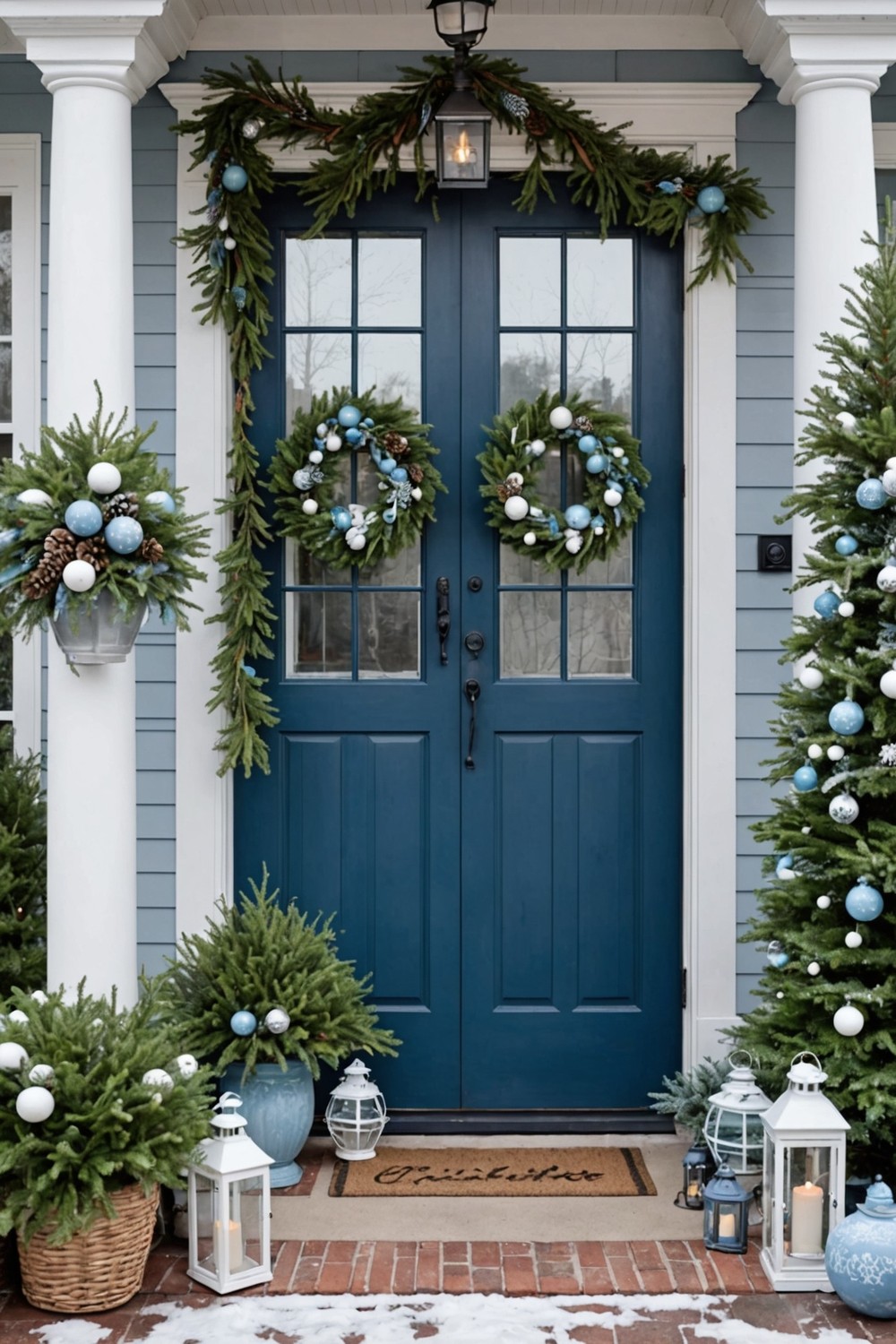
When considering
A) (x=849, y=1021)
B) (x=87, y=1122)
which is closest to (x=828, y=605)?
(x=849, y=1021)

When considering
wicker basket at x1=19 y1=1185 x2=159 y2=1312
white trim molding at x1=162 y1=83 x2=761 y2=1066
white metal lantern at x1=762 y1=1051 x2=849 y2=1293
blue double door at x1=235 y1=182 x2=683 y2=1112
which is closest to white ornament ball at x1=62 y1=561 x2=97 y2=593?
white trim molding at x1=162 y1=83 x2=761 y2=1066

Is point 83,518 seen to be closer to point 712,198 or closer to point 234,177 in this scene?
point 234,177

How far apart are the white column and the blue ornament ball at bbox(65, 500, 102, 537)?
42 centimetres

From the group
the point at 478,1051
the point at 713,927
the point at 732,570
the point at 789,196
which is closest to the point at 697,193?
the point at 789,196

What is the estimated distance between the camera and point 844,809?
10.8 ft

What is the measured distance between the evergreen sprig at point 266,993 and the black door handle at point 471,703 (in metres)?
0.66

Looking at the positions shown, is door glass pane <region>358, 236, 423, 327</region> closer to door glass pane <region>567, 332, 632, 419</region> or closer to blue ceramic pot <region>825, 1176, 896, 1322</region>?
door glass pane <region>567, 332, 632, 419</region>

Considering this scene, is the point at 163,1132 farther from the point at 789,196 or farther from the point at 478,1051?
the point at 789,196

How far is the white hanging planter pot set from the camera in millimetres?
3307

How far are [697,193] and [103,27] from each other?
1.66 metres

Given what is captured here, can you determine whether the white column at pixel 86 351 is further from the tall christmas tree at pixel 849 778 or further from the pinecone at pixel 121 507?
the tall christmas tree at pixel 849 778

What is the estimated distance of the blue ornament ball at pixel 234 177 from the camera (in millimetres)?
4090

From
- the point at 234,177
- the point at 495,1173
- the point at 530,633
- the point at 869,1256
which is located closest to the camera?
the point at 869,1256

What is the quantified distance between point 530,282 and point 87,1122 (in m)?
2.60
